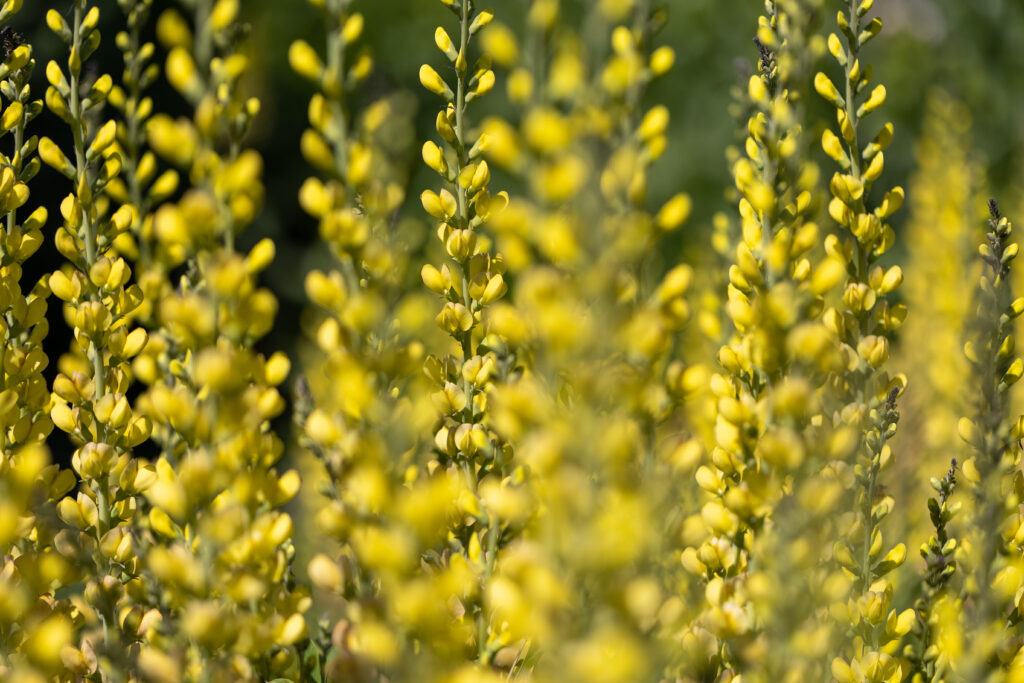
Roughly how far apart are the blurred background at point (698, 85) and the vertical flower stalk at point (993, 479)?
Answer: 443 cm

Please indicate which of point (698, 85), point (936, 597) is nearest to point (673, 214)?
point (936, 597)

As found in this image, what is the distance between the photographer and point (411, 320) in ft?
2.22

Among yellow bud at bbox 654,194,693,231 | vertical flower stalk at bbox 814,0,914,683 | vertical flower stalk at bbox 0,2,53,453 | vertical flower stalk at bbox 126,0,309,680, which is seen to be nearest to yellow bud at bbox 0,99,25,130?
vertical flower stalk at bbox 0,2,53,453

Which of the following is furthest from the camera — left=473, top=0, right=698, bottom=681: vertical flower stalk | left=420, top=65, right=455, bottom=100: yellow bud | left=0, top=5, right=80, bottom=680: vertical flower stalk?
left=420, top=65, right=455, bottom=100: yellow bud

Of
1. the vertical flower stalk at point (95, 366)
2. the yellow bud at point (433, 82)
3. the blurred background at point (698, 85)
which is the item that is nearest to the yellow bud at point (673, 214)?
the yellow bud at point (433, 82)

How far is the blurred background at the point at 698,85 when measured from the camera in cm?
556

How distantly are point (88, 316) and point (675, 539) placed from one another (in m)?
0.61

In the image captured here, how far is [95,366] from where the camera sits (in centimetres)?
99

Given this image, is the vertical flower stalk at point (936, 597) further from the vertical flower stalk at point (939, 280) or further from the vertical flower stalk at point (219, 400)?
the vertical flower stalk at point (939, 280)

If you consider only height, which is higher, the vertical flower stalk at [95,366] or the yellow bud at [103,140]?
the yellow bud at [103,140]

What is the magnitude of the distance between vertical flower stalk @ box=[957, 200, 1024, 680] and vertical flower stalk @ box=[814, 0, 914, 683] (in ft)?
0.28

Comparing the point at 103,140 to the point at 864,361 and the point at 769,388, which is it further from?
the point at 864,361

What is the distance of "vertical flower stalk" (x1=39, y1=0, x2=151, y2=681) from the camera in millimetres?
955

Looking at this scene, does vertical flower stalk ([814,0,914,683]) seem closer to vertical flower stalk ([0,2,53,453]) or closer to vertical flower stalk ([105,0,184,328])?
vertical flower stalk ([105,0,184,328])
